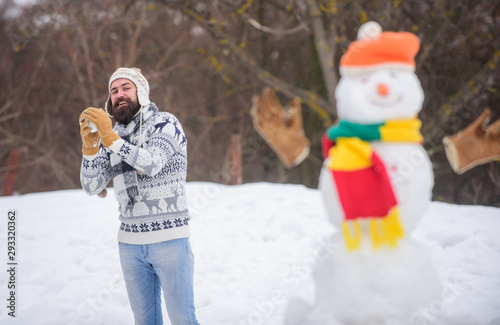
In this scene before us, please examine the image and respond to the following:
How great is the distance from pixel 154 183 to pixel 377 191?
1022 mm

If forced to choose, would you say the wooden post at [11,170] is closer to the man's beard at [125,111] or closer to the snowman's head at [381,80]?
the man's beard at [125,111]

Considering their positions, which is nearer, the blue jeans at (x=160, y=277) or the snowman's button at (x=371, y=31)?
the snowman's button at (x=371, y=31)

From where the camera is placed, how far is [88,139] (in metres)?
2.08

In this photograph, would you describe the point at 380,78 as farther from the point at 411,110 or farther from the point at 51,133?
the point at 51,133

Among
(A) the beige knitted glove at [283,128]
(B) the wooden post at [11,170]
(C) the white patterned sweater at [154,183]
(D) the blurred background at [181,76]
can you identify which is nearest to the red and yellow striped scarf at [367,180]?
(A) the beige knitted glove at [283,128]

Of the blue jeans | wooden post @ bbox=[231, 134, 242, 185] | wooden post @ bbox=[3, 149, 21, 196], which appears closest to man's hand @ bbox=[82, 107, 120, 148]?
the blue jeans

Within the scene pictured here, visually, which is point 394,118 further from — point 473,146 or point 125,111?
point 125,111

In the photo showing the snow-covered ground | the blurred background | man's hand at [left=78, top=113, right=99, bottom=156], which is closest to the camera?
man's hand at [left=78, top=113, right=99, bottom=156]

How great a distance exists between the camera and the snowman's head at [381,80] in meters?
1.84

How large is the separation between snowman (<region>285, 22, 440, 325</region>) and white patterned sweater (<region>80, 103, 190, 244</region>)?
0.71 metres

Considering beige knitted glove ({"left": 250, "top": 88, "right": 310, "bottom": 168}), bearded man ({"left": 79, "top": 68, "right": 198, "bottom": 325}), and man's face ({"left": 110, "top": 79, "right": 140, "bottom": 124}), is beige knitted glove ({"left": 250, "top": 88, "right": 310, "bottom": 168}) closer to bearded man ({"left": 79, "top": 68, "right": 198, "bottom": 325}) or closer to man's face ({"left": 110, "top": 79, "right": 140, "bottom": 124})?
bearded man ({"left": 79, "top": 68, "right": 198, "bottom": 325})

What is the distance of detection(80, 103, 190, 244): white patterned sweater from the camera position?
2.07m

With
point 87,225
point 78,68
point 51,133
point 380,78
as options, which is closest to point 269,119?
point 380,78

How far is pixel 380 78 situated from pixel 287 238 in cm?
254
